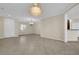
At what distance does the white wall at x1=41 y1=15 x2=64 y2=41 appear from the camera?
8961 millimetres

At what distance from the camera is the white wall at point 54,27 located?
8.96 m

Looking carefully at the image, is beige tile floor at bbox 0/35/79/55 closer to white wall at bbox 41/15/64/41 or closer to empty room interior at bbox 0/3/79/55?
empty room interior at bbox 0/3/79/55

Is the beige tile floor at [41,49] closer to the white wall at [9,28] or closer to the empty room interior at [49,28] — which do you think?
the empty room interior at [49,28]

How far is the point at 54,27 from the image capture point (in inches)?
400

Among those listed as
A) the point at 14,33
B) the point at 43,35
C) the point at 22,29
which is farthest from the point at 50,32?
the point at 22,29

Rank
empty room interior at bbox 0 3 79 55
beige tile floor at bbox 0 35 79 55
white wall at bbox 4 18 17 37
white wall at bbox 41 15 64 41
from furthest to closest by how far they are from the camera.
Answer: white wall at bbox 4 18 17 37 → white wall at bbox 41 15 64 41 → empty room interior at bbox 0 3 79 55 → beige tile floor at bbox 0 35 79 55

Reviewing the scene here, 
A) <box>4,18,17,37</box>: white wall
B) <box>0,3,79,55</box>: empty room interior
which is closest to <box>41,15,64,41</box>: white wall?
<box>0,3,79,55</box>: empty room interior

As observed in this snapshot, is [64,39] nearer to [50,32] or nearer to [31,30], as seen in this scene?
[50,32]

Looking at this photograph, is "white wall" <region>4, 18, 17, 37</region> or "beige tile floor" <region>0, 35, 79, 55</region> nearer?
"beige tile floor" <region>0, 35, 79, 55</region>

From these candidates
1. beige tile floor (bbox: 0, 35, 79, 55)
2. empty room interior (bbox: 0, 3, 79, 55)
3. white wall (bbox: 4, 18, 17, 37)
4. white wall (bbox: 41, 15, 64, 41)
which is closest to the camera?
beige tile floor (bbox: 0, 35, 79, 55)

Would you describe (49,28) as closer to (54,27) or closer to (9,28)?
(54,27)

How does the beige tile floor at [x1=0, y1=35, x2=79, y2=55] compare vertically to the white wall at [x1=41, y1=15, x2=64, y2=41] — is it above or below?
below

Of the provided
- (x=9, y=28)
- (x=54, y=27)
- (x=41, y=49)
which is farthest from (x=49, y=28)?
(x=41, y=49)
